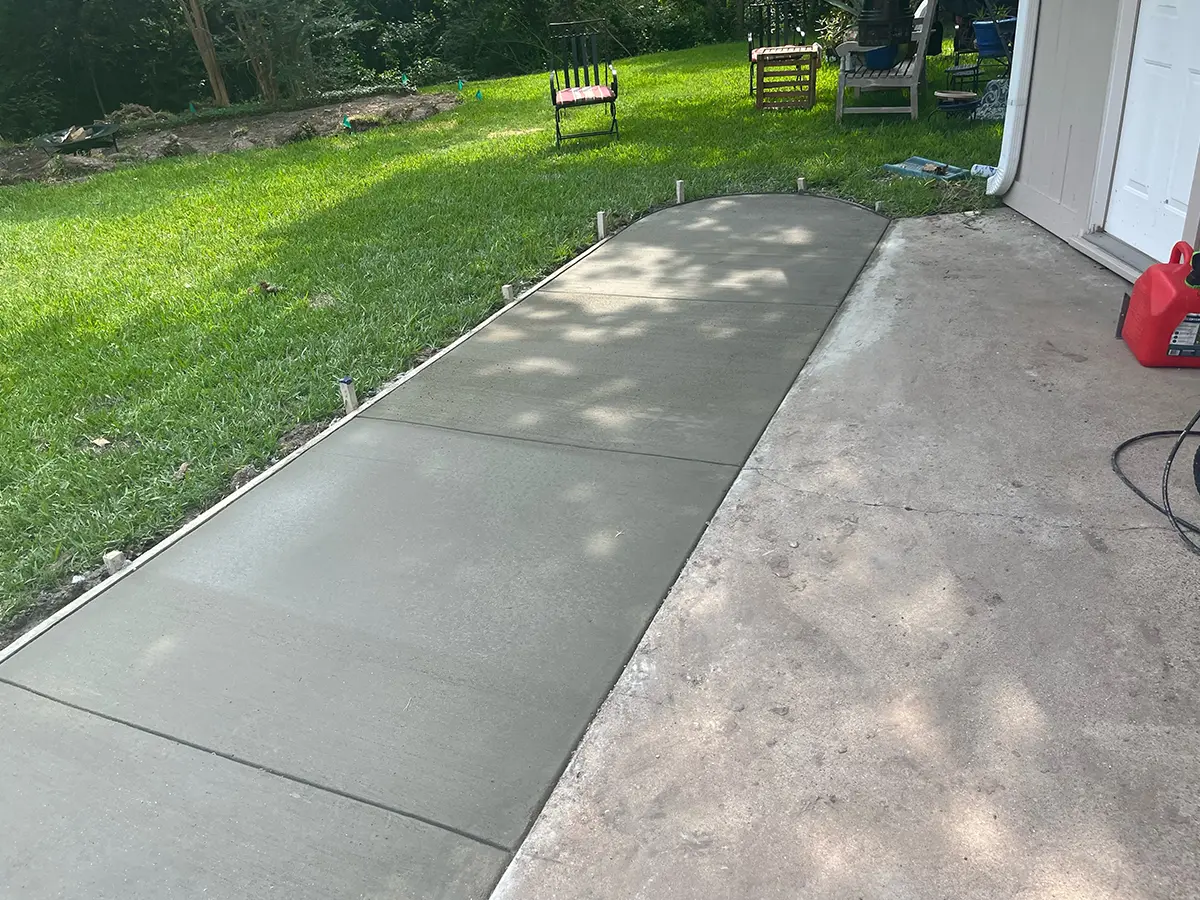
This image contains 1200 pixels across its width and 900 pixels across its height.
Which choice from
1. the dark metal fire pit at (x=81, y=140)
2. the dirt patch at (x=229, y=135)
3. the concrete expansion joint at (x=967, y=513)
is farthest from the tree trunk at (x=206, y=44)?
the concrete expansion joint at (x=967, y=513)

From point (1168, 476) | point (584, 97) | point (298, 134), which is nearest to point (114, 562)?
point (1168, 476)

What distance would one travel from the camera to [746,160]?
787cm

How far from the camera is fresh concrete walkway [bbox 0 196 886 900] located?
6.66ft

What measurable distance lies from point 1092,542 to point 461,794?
2041 mm

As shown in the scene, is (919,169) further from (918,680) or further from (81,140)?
(81,140)

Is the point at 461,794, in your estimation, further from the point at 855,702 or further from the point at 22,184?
the point at 22,184

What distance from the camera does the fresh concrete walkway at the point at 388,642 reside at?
2.03 metres

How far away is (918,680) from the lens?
2.27 metres

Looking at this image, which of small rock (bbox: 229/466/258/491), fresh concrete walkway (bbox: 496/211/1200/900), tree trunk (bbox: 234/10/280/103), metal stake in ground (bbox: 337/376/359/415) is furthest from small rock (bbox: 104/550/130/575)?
tree trunk (bbox: 234/10/280/103)

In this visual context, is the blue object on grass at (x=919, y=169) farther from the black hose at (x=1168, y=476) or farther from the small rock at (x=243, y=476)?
the small rock at (x=243, y=476)

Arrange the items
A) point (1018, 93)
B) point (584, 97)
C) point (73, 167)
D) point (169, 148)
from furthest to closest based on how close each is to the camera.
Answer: point (169, 148)
point (73, 167)
point (584, 97)
point (1018, 93)

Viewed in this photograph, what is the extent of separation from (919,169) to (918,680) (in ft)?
18.9

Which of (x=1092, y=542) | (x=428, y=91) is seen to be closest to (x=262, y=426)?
(x=1092, y=542)

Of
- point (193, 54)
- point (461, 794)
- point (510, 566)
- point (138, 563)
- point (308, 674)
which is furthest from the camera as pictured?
point (193, 54)
